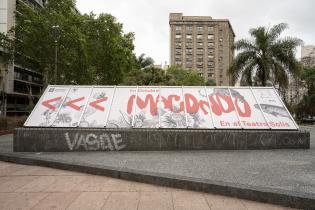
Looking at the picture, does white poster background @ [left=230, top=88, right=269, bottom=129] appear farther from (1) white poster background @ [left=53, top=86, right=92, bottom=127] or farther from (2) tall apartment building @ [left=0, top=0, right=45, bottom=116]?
(2) tall apartment building @ [left=0, top=0, right=45, bottom=116]

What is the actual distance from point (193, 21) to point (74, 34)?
84635 mm

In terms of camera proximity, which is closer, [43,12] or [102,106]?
[102,106]

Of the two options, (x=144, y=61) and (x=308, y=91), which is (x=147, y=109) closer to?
(x=144, y=61)

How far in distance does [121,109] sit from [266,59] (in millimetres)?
17049

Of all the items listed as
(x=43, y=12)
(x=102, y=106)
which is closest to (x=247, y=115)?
(x=102, y=106)

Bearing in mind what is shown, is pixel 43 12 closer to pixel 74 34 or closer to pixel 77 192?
pixel 74 34

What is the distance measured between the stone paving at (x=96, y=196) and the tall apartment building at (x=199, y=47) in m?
96.1

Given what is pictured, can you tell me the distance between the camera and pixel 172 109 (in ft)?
30.9

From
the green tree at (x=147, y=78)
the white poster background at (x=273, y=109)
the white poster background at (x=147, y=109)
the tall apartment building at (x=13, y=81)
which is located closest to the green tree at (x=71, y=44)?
the green tree at (x=147, y=78)

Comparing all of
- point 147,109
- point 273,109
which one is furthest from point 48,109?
point 273,109

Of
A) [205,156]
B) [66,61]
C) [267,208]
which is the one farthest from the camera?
[66,61]

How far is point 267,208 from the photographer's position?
14.3 feet

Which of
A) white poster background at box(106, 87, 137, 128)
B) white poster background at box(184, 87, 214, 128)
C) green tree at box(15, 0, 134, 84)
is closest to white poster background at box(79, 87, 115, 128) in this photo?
white poster background at box(106, 87, 137, 128)

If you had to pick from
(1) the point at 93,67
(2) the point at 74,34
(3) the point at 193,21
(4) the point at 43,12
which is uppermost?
(3) the point at 193,21
